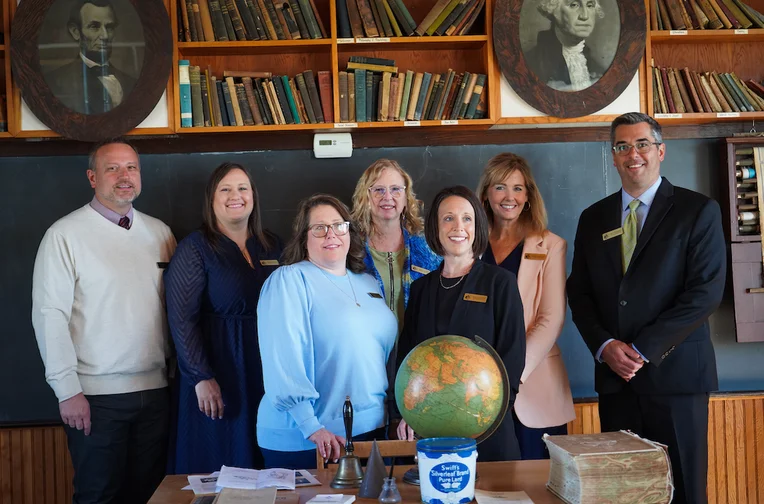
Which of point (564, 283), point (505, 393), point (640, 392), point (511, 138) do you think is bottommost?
point (640, 392)

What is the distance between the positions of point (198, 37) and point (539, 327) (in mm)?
2210

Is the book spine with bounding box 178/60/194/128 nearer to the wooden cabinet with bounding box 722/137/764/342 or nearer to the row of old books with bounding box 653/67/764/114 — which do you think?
the row of old books with bounding box 653/67/764/114

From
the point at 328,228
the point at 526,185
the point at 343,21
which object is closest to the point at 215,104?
the point at 343,21

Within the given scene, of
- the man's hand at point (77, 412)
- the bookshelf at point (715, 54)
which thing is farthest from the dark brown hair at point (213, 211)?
the bookshelf at point (715, 54)

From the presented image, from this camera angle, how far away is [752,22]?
13.4 ft

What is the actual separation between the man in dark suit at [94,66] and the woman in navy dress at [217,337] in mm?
768

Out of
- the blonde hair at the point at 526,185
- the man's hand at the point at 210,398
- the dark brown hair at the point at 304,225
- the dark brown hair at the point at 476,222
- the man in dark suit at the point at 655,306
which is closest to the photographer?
the dark brown hair at the point at 476,222

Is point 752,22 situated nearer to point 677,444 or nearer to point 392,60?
point 392,60

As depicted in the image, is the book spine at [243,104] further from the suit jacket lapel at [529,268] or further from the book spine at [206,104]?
the suit jacket lapel at [529,268]

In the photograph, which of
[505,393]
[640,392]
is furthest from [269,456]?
[640,392]

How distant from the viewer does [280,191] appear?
4.23 meters

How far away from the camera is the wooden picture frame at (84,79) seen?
3.77 m

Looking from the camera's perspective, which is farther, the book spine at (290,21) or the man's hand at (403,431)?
the book spine at (290,21)

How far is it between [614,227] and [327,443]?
1.59 m
